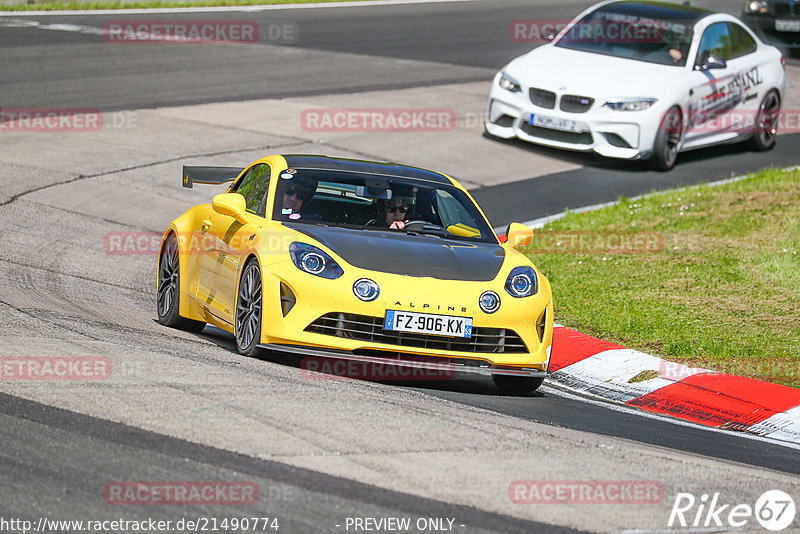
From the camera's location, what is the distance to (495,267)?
8305 millimetres

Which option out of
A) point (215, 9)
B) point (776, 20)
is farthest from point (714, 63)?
point (215, 9)

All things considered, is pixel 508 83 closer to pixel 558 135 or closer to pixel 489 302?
pixel 558 135

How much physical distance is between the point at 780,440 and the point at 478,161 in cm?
934

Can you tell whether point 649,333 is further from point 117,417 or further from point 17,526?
point 17,526

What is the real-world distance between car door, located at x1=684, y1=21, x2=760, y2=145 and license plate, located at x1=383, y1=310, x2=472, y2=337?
387 inches

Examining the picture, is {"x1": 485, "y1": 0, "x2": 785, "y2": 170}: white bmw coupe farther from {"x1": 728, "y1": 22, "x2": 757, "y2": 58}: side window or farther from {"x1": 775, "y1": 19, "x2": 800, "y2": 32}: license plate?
{"x1": 775, "y1": 19, "x2": 800, "y2": 32}: license plate

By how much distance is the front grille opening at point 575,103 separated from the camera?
16.4m

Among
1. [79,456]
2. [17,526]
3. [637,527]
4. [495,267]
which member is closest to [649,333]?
[495,267]

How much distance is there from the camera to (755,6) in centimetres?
2666

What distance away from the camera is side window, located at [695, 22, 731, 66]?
1716cm

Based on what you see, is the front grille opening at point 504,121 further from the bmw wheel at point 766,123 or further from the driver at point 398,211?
the driver at point 398,211

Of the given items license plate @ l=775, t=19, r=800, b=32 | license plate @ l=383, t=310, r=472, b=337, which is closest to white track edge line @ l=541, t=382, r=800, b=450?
license plate @ l=383, t=310, r=472, b=337

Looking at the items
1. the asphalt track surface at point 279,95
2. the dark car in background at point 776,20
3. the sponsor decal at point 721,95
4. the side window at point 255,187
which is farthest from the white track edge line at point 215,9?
the side window at point 255,187

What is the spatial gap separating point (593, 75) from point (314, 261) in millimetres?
9574
